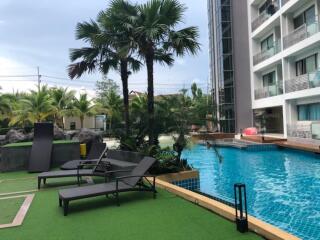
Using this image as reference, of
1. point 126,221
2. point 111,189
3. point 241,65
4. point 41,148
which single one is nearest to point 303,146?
point 41,148

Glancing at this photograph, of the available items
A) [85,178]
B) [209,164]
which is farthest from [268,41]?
[85,178]

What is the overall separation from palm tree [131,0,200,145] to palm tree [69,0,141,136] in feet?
1.73

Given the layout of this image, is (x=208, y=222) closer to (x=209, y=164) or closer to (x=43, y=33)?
(x=209, y=164)

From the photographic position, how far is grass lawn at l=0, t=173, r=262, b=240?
4777 millimetres

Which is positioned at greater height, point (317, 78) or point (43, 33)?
point (43, 33)

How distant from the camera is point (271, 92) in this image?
2811 cm

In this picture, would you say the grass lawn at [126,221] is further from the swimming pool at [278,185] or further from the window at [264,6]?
the window at [264,6]

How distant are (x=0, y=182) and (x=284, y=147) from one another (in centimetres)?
1728

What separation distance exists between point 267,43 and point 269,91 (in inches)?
206

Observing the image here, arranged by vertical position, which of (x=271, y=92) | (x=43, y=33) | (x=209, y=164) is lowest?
(x=209, y=164)

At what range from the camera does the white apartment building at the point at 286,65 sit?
71.1 ft

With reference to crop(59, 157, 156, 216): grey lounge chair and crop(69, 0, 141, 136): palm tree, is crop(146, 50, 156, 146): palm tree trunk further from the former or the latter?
crop(59, 157, 156, 216): grey lounge chair

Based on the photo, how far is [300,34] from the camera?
22.8 m

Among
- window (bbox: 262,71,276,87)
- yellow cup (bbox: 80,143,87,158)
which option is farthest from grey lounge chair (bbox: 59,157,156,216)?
window (bbox: 262,71,276,87)
